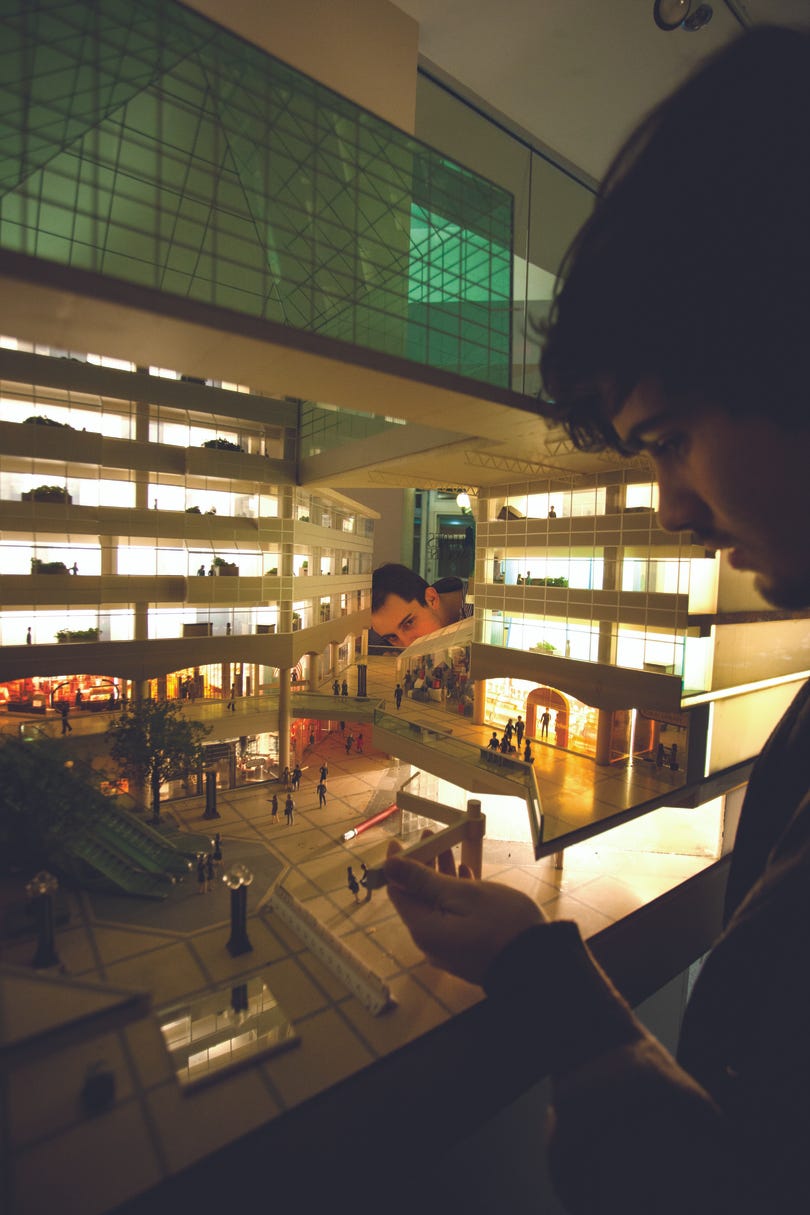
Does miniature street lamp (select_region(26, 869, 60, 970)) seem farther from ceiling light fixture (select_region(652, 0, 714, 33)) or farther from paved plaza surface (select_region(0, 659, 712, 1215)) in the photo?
ceiling light fixture (select_region(652, 0, 714, 33))

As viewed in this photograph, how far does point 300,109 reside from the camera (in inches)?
396

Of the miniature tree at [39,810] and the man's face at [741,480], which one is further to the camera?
the miniature tree at [39,810]

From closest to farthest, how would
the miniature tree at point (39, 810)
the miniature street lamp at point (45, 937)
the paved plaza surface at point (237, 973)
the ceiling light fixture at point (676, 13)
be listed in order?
1. the ceiling light fixture at point (676, 13)
2. the paved plaza surface at point (237, 973)
3. the miniature street lamp at point (45, 937)
4. the miniature tree at point (39, 810)

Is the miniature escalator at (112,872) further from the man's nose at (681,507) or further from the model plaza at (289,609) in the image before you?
the man's nose at (681,507)

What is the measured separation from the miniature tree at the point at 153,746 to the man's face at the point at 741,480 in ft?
70.4

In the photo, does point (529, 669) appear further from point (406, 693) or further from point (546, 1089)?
point (546, 1089)

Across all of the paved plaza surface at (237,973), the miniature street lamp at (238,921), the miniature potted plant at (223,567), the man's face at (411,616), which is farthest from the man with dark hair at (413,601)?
the miniature street lamp at (238,921)

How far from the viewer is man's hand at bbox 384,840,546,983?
73.4 inches

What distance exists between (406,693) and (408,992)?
66.8 feet

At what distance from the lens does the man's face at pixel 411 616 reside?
36.3 metres

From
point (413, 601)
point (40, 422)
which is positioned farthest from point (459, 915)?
point (413, 601)

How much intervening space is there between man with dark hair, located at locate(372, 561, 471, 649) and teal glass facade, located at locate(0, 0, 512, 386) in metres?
22.2

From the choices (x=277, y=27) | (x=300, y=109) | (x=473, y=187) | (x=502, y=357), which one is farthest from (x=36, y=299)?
(x=502, y=357)

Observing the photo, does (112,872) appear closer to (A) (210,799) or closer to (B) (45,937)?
(B) (45,937)
